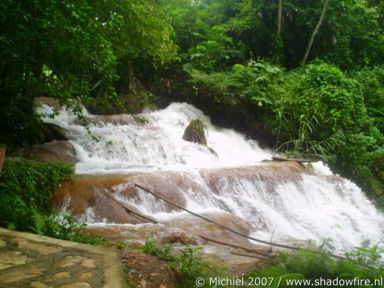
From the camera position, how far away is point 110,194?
17.3ft

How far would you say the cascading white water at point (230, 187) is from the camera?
605 centimetres

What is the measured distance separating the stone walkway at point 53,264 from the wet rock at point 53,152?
171 inches

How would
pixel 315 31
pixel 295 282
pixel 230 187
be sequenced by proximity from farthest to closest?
pixel 315 31 → pixel 230 187 → pixel 295 282

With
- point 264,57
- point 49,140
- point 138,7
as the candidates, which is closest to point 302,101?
point 264,57

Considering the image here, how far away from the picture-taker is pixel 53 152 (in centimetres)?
721

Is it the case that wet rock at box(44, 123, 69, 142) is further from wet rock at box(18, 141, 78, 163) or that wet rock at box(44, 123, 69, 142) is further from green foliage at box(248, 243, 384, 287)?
green foliage at box(248, 243, 384, 287)

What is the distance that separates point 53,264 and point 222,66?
1482 cm

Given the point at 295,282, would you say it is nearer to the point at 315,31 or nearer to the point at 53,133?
the point at 53,133

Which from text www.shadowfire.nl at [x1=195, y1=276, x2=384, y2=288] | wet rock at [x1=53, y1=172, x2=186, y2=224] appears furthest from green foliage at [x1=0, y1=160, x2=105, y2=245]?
text www.shadowfire.nl at [x1=195, y1=276, x2=384, y2=288]

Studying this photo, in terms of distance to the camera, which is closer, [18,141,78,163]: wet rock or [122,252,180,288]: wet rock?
[122,252,180,288]: wet rock

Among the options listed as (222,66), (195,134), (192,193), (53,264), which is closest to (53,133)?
(192,193)

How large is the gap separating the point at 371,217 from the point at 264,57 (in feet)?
36.2

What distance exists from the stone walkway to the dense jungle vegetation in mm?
2971

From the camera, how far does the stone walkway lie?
1.88 meters
